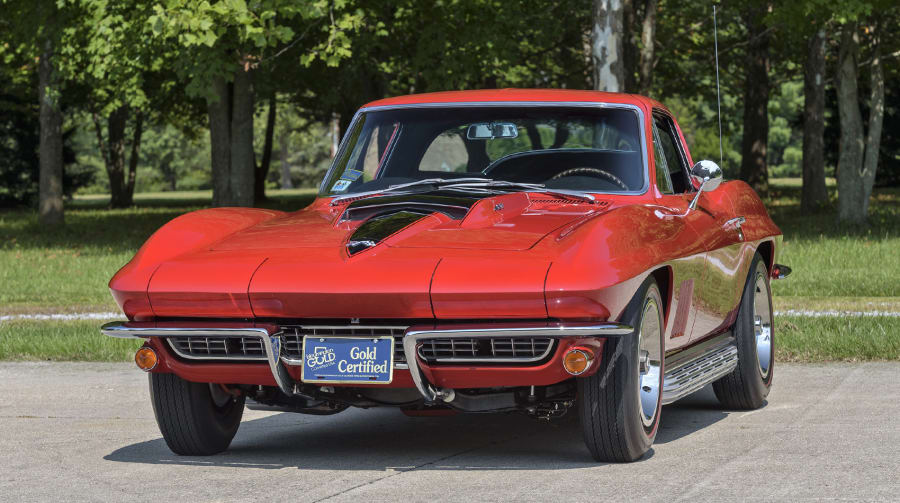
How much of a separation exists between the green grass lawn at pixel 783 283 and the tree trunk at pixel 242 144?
2.10 meters

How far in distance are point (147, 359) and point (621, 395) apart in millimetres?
1948

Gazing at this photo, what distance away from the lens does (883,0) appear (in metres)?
21.3

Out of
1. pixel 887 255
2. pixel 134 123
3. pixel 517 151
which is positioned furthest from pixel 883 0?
pixel 134 123

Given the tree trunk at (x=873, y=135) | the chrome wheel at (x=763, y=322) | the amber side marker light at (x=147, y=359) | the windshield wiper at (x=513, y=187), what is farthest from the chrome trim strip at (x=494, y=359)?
the tree trunk at (x=873, y=135)

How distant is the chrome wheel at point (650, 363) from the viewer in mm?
5855

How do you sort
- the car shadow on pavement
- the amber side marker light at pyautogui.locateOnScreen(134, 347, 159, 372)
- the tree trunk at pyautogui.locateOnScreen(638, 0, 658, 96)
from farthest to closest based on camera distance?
the tree trunk at pyautogui.locateOnScreen(638, 0, 658, 96)
the car shadow on pavement
the amber side marker light at pyautogui.locateOnScreen(134, 347, 159, 372)

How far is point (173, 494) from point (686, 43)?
3220 centimetres

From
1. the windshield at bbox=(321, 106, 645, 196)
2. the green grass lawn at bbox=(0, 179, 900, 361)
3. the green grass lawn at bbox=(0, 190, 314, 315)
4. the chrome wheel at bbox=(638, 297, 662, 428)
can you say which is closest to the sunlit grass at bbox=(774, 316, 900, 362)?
the green grass lawn at bbox=(0, 179, 900, 361)

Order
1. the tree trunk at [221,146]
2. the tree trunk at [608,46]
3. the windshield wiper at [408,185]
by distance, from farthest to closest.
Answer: the tree trunk at [221,146] < the tree trunk at [608,46] < the windshield wiper at [408,185]

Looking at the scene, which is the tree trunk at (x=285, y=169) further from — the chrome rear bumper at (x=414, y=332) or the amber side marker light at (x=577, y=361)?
the amber side marker light at (x=577, y=361)

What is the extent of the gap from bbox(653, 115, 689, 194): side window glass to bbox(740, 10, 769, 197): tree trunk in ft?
85.5

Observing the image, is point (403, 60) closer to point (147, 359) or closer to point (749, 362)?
point (749, 362)

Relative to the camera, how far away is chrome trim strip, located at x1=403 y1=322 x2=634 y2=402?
5.22 m

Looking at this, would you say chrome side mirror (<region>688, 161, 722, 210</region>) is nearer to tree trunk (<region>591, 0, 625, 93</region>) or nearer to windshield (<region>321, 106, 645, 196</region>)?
windshield (<region>321, 106, 645, 196</region>)
